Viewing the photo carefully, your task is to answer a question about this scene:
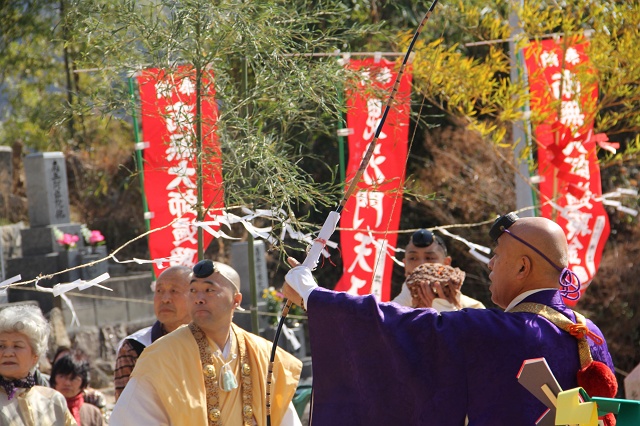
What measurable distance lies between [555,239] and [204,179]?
1.88 metres

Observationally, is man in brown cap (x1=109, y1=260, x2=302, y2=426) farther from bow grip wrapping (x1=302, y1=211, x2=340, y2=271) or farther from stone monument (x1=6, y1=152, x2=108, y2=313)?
stone monument (x1=6, y1=152, x2=108, y2=313)

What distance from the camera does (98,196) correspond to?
45.3ft

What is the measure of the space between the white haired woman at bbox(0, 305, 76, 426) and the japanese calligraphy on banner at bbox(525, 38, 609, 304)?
398cm

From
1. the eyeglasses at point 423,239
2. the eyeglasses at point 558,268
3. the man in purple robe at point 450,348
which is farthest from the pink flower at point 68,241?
the eyeglasses at point 558,268

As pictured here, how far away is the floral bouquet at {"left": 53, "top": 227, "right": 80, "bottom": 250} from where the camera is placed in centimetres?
1081

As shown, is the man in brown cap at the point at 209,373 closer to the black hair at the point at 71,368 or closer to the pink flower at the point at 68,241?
the black hair at the point at 71,368

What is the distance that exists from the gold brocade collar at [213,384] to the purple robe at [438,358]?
788 millimetres

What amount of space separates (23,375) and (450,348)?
1926mm

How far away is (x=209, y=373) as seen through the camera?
392 cm

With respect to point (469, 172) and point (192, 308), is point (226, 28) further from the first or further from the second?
point (469, 172)

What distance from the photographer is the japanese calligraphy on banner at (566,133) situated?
22.0 ft

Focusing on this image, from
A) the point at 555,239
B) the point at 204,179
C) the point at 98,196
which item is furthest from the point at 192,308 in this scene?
the point at 98,196

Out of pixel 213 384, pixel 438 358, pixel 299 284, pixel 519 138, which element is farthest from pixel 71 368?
pixel 519 138

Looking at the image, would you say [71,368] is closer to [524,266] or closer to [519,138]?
[524,266]
